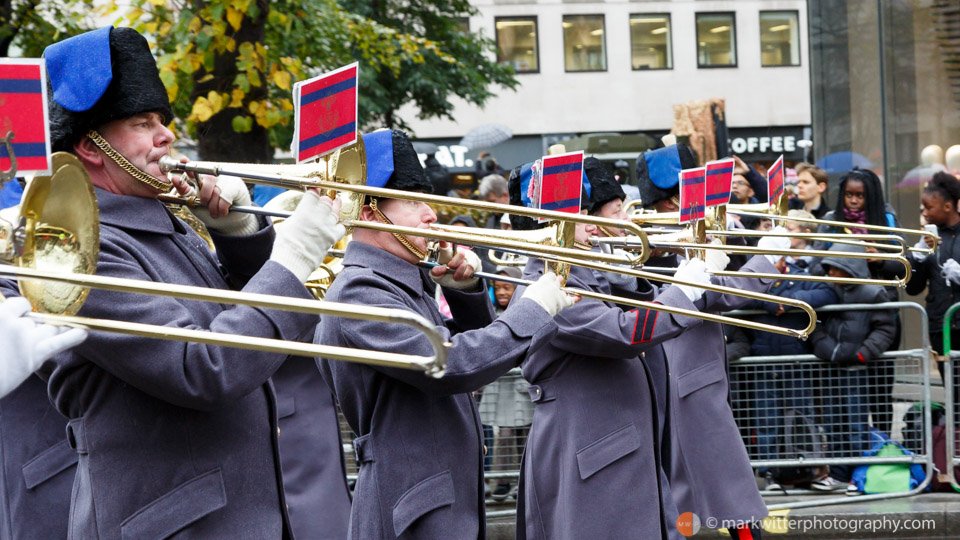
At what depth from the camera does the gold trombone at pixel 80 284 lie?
2066 millimetres

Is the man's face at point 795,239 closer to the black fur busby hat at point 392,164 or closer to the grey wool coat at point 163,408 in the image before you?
the black fur busby hat at point 392,164

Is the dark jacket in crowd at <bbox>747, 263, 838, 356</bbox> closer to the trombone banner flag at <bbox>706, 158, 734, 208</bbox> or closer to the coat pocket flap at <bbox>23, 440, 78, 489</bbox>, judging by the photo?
the trombone banner flag at <bbox>706, 158, 734, 208</bbox>

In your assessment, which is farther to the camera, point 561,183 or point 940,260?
point 940,260

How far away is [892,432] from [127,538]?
18.7 feet

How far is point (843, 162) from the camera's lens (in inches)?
427

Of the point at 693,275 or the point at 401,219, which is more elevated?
→ the point at 401,219

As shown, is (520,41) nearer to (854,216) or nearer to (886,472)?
(854,216)

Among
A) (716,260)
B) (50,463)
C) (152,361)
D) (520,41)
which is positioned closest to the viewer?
(152,361)

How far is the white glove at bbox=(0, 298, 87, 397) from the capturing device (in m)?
2.05

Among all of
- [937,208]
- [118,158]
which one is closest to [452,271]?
[118,158]

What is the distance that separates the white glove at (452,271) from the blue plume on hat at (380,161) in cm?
34

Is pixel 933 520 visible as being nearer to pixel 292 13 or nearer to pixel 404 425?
pixel 404 425

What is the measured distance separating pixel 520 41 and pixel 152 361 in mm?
23949

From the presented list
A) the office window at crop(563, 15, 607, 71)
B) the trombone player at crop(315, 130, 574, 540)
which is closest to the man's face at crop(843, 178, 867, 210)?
the trombone player at crop(315, 130, 574, 540)
